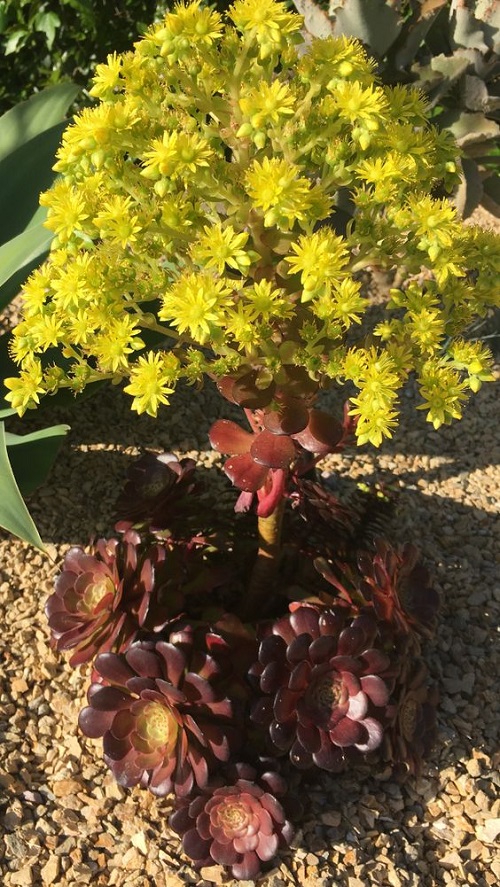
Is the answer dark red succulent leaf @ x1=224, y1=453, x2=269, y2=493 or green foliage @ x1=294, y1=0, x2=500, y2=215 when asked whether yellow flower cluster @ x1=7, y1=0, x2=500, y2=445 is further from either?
green foliage @ x1=294, y1=0, x2=500, y2=215

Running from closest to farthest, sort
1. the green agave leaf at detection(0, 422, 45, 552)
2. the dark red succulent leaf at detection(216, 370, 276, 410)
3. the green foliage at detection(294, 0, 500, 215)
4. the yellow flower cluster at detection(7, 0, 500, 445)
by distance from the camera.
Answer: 1. the yellow flower cluster at detection(7, 0, 500, 445)
2. the dark red succulent leaf at detection(216, 370, 276, 410)
3. the green agave leaf at detection(0, 422, 45, 552)
4. the green foliage at detection(294, 0, 500, 215)

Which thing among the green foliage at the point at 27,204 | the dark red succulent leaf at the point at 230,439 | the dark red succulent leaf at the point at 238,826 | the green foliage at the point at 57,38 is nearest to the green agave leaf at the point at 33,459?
the green foliage at the point at 27,204

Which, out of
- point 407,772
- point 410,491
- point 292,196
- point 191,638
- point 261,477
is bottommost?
point 410,491

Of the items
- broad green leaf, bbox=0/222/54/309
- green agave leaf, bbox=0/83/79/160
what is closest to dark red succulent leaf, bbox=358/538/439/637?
broad green leaf, bbox=0/222/54/309

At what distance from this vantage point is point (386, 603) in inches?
55.4

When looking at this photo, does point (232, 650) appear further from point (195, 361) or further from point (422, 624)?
point (195, 361)

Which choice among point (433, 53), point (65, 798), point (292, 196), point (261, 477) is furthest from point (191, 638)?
point (433, 53)

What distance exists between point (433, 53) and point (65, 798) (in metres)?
2.26

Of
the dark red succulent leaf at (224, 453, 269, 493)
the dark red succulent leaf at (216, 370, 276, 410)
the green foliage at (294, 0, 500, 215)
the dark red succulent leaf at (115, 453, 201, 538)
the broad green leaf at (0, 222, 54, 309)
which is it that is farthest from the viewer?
the green foliage at (294, 0, 500, 215)

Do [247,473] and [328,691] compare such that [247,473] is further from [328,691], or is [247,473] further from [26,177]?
[26,177]

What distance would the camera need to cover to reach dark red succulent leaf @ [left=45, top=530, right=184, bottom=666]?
1.39m

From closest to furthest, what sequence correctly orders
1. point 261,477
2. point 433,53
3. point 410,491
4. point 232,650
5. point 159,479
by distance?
point 261,477, point 232,650, point 159,479, point 410,491, point 433,53

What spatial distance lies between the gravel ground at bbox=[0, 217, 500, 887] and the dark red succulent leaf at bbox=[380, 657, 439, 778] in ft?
0.38

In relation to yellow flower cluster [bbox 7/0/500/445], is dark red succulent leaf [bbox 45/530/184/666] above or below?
below
